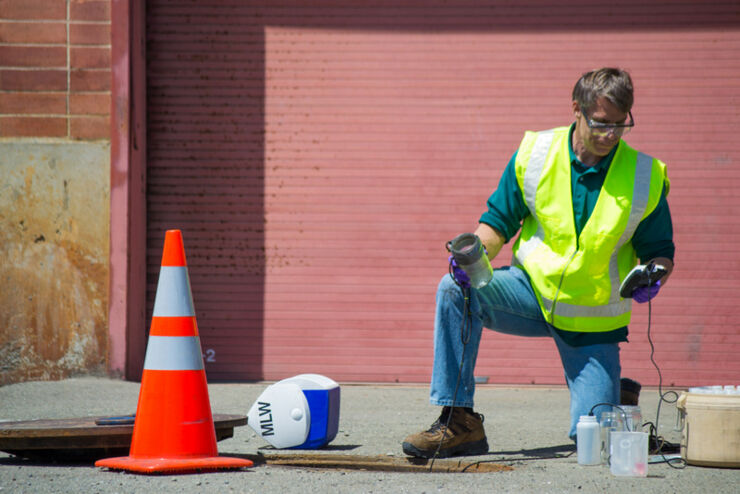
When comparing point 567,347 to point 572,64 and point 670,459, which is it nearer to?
point 670,459

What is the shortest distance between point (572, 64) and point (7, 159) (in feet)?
14.7

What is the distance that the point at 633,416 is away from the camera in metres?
4.00

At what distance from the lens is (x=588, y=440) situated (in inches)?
151

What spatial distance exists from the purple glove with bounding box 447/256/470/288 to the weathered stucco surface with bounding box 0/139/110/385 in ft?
12.9

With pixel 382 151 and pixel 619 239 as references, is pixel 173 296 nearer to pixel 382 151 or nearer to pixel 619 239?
pixel 619 239

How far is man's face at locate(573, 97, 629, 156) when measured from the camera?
4086mm

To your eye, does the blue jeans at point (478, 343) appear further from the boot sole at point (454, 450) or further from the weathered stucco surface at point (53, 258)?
the weathered stucco surface at point (53, 258)

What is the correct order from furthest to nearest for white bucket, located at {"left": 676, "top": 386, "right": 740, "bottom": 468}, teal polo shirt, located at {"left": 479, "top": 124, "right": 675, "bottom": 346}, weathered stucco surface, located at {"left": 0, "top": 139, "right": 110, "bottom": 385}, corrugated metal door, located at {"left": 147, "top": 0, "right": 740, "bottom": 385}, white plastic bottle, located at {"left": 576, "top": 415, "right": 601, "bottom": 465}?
corrugated metal door, located at {"left": 147, "top": 0, "right": 740, "bottom": 385} → weathered stucco surface, located at {"left": 0, "top": 139, "right": 110, "bottom": 385} → teal polo shirt, located at {"left": 479, "top": 124, "right": 675, "bottom": 346} → white plastic bottle, located at {"left": 576, "top": 415, "right": 601, "bottom": 465} → white bucket, located at {"left": 676, "top": 386, "right": 740, "bottom": 468}

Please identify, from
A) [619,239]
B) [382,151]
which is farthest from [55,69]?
[619,239]

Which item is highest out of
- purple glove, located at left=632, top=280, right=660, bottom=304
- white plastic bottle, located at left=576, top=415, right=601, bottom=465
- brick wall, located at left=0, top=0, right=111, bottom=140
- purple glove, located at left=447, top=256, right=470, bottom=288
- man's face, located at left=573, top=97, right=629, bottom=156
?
brick wall, located at left=0, top=0, right=111, bottom=140

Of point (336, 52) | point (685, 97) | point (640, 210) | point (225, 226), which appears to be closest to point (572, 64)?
point (685, 97)

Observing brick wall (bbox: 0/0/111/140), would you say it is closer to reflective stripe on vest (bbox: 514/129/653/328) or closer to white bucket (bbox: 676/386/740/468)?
reflective stripe on vest (bbox: 514/129/653/328)

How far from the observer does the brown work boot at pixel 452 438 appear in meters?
4.02

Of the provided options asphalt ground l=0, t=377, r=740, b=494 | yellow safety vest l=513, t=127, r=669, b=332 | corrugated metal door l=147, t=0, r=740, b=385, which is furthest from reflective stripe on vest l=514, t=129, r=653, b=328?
corrugated metal door l=147, t=0, r=740, b=385
